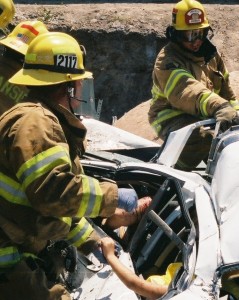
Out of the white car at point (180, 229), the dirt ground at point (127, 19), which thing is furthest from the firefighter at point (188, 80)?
the dirt ground at point (127, 19)

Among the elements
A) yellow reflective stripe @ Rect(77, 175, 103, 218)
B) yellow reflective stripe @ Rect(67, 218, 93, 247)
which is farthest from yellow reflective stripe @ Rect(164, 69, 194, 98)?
yellow reflective stripe @ Rect(77, 175, 103, 218)

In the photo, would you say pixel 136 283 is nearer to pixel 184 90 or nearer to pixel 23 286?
pixel 23 286

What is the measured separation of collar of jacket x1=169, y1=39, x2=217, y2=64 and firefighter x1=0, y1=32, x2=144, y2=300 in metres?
2.63

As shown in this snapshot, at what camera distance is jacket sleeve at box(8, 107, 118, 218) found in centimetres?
298

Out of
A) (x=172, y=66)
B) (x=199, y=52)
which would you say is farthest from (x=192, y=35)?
(x=172, y=66)

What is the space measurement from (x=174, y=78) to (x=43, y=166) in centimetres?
294

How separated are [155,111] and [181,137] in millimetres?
1532

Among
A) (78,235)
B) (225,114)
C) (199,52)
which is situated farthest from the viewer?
(199,52)

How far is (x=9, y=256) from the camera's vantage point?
3320 mm

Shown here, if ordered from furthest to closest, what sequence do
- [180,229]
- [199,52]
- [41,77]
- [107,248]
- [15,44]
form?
1. [199,52]
2. [15,44]
3. [180,229]
4. [107,248]
5. [41,77]

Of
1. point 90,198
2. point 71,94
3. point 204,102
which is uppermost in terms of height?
point 71,94

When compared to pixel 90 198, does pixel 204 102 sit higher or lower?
lower

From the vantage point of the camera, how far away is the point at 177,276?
11.3ft

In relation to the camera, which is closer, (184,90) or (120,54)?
(184,90)
